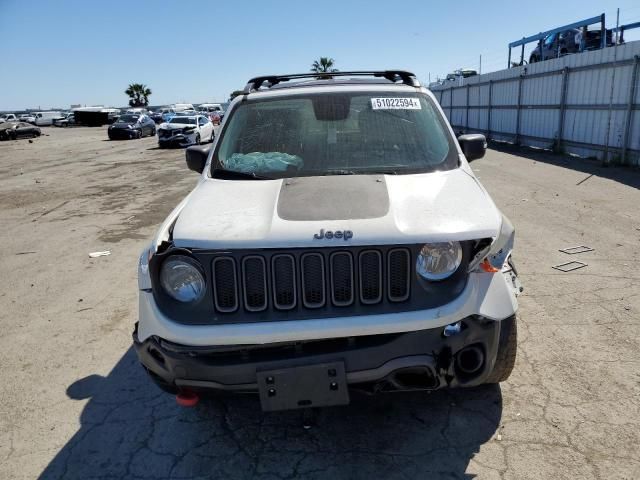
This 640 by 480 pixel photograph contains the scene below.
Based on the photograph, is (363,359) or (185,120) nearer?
(363,359)

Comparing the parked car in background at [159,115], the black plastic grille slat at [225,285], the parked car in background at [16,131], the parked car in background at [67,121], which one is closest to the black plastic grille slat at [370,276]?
the black plastic grille slat at [225,285]

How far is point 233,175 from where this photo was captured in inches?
132

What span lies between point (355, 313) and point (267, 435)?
Result: 1004mm

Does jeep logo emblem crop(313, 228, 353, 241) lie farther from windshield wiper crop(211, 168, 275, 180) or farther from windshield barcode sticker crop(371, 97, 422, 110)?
windshield barcode sticker crop(371, 97, 422, 110)

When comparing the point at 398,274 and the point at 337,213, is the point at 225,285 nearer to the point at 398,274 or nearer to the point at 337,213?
the point at 337,213

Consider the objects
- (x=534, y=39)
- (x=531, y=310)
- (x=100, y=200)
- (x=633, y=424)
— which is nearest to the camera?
(x=633, y=424)

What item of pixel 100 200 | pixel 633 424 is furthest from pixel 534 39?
pixel 633 424

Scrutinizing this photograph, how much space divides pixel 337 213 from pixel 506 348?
1.15 metres

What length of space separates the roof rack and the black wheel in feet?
7.30

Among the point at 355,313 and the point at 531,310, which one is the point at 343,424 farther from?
the point at 531,310

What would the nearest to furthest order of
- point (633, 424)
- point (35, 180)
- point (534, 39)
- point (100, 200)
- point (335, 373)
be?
point (335, 373) < point (633, 424) < point (100, 200) < point (35, 180) < point (534, 39)

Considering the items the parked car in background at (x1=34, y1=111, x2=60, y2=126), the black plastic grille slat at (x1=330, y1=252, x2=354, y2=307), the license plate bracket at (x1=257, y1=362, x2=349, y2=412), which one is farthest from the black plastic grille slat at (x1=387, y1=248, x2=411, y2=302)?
the parked car in background at (x1=34, y1=111, x2=60, y2=126)

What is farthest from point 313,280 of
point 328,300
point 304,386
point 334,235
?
point 304,386

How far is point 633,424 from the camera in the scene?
279 cm
